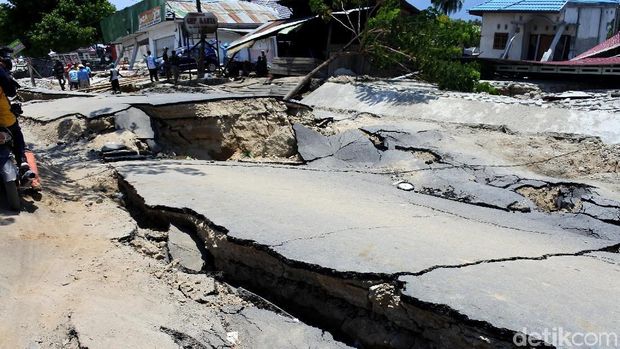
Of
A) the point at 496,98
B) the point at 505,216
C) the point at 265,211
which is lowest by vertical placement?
the point at 505,216

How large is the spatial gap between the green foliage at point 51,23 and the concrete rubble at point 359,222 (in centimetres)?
2537

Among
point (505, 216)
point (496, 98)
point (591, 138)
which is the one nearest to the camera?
point (505, 216)

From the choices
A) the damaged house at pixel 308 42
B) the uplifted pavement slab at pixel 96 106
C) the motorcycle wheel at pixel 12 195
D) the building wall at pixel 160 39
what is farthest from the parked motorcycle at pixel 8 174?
the building wall at pixel 160 39

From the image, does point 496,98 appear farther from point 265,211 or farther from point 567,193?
point 265,211

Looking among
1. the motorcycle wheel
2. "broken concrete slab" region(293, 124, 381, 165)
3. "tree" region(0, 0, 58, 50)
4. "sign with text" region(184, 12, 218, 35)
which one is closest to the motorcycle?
the motorcycle wheel

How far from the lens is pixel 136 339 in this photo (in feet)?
9.84

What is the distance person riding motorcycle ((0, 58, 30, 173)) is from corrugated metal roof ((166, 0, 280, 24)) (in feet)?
77.6

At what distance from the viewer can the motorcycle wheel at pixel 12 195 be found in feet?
15.1

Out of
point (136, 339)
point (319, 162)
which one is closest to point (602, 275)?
point (136, 339)

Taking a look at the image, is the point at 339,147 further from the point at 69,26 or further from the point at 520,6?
the point at 69,26

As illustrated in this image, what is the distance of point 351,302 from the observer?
3.12m

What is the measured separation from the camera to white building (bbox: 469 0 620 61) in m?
20.3

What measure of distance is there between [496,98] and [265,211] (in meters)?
7.14

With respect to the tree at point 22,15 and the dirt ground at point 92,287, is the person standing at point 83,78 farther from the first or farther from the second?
the dirt ground at point 92,287
